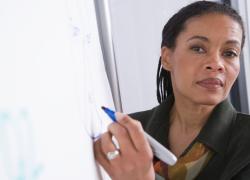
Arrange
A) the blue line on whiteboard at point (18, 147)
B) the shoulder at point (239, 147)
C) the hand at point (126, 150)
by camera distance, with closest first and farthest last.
Answer: the blue line on whiteboard at point (18, 147) → the hand at point (126, 150) → the shoulder at point (239, 147)

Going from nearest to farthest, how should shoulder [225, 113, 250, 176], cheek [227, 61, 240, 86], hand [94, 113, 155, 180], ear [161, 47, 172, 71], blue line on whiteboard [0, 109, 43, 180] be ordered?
blue line on whiteboard [0, 109, 43, 180]
hand [94, 113, 155, 180]
shoulder [225, 113, 250, 176]
cheek [227, 61, 240, 86]
ear [161, 47, 172, 71]

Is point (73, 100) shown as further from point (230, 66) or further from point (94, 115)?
point (230, 66)

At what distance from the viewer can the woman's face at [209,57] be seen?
2.26 ft

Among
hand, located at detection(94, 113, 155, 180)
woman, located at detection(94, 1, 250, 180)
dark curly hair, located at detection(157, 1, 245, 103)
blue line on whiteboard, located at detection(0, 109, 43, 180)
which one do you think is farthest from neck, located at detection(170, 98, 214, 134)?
blue line on whiteboard, located at detection(0, 109, 43, 180)

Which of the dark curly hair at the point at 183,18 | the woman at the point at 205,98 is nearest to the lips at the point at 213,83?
the woman at the point at 205,98

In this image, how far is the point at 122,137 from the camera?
0.42m

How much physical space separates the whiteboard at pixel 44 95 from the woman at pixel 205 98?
1.08 feet

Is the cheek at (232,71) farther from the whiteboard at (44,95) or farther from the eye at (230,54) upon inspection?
the whiteboard at (44,95)

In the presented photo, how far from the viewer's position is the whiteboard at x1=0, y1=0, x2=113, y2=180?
22 centimetres

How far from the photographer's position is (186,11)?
781 millimetres

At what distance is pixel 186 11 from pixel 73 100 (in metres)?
0.53

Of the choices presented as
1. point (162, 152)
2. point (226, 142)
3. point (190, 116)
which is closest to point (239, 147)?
point (226, 142)

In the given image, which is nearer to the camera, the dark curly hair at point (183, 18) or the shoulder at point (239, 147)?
the shoulder at point (239, 147)

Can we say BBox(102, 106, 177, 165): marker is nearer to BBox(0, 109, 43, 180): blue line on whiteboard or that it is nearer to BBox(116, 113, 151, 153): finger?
BBox(116, 113, 151, 153): finger
